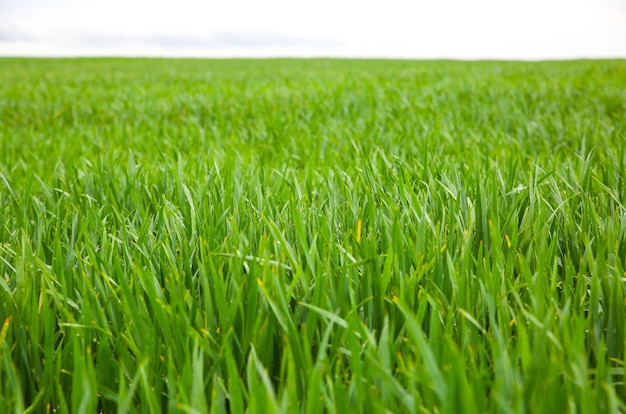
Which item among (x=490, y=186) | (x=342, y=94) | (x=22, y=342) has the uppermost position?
(x=342, y=94)

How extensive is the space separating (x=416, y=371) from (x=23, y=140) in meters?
4.68

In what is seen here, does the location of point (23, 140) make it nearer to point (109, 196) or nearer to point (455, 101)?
point (109, 196)

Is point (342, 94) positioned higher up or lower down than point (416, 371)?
higher up

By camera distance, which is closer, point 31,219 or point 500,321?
point 500,321

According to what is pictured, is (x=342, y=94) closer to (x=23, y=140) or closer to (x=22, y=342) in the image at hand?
(x=23, y=140)

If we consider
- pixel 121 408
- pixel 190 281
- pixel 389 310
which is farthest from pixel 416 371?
pixel 190 281

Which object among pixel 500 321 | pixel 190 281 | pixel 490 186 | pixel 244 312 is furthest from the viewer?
pixel 490 186

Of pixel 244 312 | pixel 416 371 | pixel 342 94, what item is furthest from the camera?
pixel 342 94

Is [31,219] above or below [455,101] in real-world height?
below

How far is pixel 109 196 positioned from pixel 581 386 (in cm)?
181

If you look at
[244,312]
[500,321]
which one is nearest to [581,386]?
[500,321]

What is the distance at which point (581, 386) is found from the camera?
676mm

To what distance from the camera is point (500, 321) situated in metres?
0.89

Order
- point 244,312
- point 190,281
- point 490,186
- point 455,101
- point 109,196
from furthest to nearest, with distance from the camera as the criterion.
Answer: point 455,101 → point 109,196 → point 490,186 → point 190,281 → point 244,312
